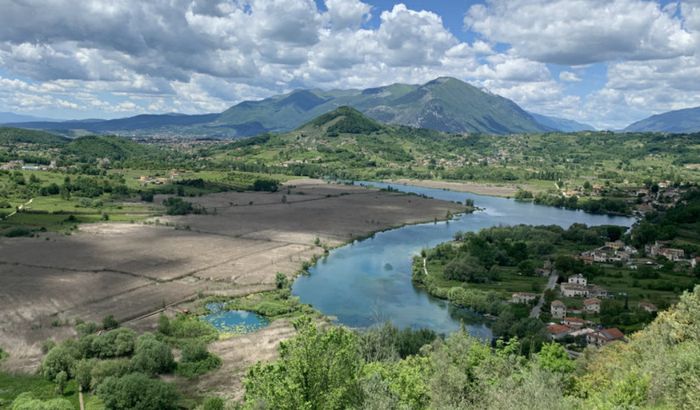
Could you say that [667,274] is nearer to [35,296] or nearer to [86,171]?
[35,296]

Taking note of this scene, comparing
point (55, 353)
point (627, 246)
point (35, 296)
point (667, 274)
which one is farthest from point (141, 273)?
point (627, 246)

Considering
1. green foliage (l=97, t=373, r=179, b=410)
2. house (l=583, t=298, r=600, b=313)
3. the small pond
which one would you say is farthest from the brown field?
house (l=583, t=298, r=600, b=313)

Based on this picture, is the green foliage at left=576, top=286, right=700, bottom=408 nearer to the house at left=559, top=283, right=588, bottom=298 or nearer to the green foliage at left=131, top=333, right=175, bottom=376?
the house at left=559, top=283, right=588, bottom=298

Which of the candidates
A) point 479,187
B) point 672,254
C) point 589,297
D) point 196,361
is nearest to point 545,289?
point 589,297

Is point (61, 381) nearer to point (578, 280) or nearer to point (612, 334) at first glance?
point (612, 334)

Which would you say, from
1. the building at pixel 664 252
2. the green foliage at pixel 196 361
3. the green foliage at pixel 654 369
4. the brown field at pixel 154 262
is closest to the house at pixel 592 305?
the green foliage at pixel 654 369

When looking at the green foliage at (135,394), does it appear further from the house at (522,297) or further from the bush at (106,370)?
the house at (522,297)
